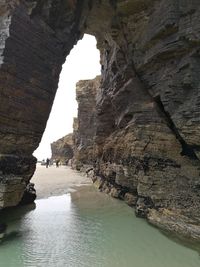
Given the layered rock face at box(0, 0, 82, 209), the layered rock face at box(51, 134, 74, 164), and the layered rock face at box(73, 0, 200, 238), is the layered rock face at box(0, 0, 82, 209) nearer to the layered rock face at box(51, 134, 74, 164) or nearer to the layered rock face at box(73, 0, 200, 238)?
the layered rock face at box(73, 0, 200, 238)

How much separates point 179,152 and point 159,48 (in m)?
5.34

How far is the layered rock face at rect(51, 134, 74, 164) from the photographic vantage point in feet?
227

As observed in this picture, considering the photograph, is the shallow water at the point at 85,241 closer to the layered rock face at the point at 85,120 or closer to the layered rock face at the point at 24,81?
the layered rock face at the point at 24,81

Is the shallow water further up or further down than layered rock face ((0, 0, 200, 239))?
further down

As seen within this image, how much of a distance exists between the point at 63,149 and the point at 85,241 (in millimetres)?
62144

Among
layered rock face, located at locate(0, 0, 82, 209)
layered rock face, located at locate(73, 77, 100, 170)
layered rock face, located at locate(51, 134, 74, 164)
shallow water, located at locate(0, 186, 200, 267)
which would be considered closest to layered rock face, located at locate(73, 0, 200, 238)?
shallow water, located at locate(0, 186, 200, 267)

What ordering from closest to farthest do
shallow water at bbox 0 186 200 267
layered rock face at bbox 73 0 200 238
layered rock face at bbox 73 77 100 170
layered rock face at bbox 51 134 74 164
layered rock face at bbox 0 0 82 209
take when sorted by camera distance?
shallow water at bbox 0 186 200 267 < layered rock face at bbox 0 0 82 209 < layered rock face at bbox 73 0 200 238 < layered rock face at bbox 73 77 100 170 < layered rock face at bbox 51 134 74 164

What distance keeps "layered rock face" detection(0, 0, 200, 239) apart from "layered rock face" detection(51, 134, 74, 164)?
172 feet

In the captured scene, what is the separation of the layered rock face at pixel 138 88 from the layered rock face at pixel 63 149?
52435 millimetres

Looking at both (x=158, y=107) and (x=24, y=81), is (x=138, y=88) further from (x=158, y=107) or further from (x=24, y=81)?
(x=24, y=81)

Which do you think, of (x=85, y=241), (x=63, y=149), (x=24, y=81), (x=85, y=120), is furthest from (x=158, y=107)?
(x=63, y=149)

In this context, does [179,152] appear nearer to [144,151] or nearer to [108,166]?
[144,151]

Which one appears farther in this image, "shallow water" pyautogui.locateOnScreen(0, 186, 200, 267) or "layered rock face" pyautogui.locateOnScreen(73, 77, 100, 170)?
"layered rock face" pyautogui.locateOnScreen(73, 77, 100, 170)

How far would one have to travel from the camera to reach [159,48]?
44.3 ft
